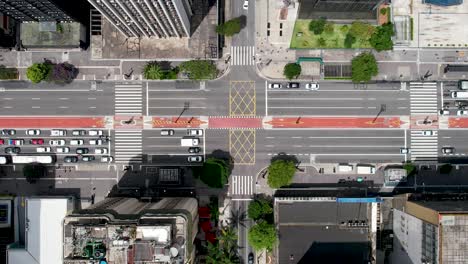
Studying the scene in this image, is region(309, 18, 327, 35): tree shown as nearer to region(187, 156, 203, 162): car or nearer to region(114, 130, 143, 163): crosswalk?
region(187, 156, 203, 162): car

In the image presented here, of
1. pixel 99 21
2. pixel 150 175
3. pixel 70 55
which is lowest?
pixel 150 175

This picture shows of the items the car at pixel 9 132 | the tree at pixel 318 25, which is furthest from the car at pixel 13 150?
the tree at pixel 318 25

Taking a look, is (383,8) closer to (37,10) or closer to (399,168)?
(399,168)

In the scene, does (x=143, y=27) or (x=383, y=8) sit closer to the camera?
(x=143, y=27)

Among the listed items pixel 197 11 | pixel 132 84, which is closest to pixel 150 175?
pixel 132 84

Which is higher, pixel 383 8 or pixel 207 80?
pixel 383 8

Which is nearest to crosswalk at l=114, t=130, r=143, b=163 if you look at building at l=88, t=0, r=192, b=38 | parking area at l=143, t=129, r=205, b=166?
parking area at l=143, t=129, r=205, b=166
